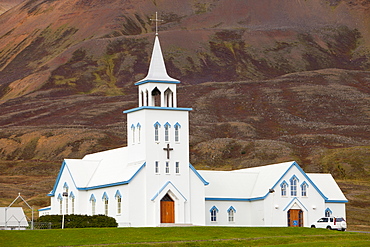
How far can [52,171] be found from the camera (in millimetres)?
143250

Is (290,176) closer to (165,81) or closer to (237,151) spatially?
(165,81)

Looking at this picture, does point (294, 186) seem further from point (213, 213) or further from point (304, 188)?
point (213, 213)

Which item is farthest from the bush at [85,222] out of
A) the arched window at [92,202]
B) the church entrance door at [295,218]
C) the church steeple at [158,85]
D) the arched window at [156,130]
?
the church entrance door at [295,218]

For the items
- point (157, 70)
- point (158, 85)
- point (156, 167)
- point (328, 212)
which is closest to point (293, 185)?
point (328, 212)

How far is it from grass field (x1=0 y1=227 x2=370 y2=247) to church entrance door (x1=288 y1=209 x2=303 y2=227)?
40.7ft

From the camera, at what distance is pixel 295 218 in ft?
218

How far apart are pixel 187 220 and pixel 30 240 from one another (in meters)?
20.0

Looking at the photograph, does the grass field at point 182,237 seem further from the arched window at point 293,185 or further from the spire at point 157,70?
the spire at point 157,70

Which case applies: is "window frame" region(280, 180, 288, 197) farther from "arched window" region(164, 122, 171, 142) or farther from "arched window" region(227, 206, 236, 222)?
"arched window" region(164, 122, 171, 142)

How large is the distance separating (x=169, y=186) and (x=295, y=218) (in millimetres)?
12464

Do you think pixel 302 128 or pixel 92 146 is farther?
pixel 302 128

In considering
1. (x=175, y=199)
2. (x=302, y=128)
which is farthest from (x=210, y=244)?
(x=302, y=128)

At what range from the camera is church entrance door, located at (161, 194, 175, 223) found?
6106 centimetres

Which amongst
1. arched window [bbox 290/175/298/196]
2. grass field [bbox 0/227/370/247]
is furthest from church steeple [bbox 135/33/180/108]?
grass field [bbox 0/227/370/247]
